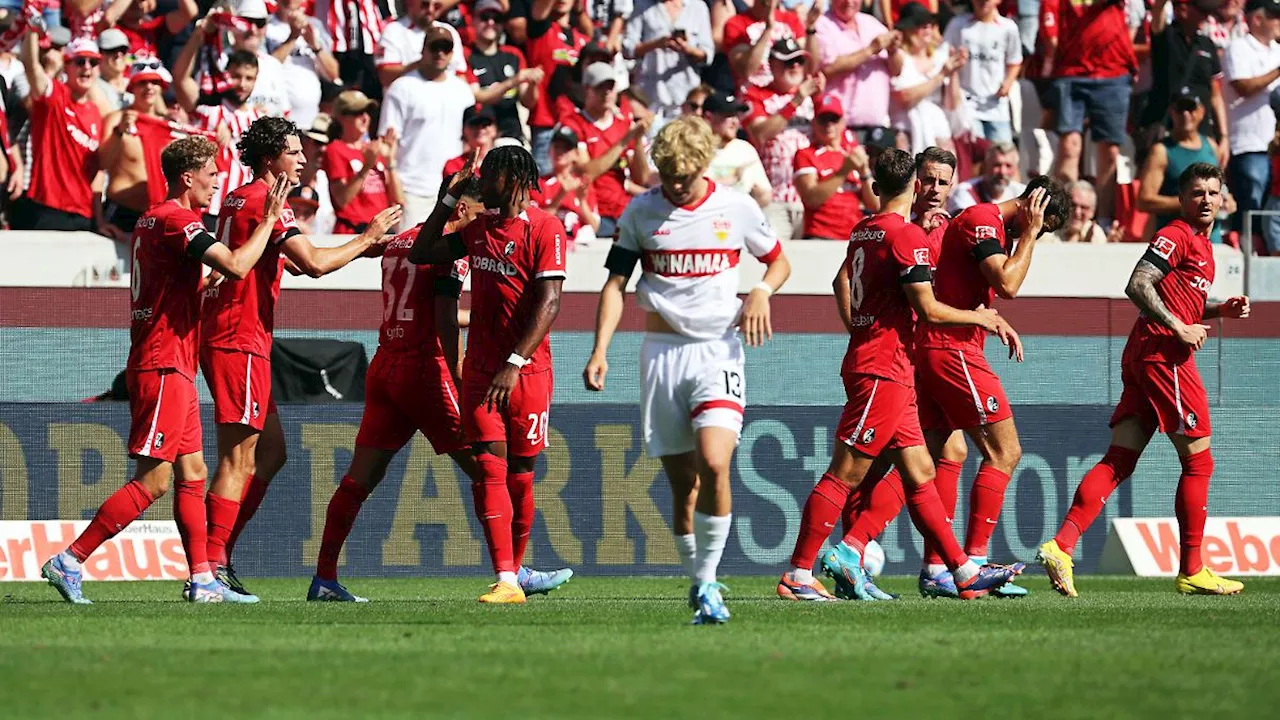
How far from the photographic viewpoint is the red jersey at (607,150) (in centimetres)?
1880

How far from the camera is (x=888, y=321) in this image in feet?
36.3

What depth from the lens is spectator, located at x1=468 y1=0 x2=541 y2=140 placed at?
19062mm

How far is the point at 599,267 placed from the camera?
56.2 ft

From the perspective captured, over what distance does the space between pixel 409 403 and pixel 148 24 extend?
8895 millimetres

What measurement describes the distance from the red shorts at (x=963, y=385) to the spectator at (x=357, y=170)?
7218 millimetres

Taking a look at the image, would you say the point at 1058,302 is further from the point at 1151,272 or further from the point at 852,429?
the point at 852,429

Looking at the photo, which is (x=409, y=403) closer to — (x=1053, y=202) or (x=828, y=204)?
(x=1053, y=202)

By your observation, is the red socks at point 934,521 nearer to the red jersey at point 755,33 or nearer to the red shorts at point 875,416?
the red shorts at point 875,416

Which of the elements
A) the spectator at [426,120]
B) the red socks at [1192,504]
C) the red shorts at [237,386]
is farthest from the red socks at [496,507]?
the spectator at [426,120]

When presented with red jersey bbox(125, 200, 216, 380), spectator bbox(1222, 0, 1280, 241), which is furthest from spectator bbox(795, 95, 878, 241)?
red jersey bbox(125, 200, 216, 380)

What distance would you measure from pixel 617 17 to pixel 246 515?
9.77 meters

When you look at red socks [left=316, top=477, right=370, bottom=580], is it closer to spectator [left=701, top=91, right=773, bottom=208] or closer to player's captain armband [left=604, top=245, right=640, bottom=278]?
player's captain armband [left=604, top=245, right=640, bottom=278]

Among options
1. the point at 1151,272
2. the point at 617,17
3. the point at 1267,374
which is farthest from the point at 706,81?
the point at 1151,272

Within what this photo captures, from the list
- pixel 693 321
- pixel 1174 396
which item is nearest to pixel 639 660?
pixel 693 321
